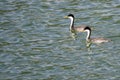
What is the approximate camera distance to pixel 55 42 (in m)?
29.2

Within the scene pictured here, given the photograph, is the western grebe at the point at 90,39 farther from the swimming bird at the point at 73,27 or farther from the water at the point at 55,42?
the swimming bird at the point at 73,27

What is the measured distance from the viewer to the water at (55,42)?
995 inches

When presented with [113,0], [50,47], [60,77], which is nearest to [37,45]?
[50,47]

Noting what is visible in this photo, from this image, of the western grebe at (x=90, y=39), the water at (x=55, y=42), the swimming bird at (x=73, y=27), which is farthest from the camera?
the swimming bird at (x=73, y=27)

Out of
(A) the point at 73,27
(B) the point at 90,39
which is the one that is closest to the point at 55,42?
(B) the point at 90,39

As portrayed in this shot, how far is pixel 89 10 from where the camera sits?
3384 centimetres

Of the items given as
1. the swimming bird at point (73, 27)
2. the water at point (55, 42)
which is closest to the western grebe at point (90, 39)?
the water at point (55, 42)

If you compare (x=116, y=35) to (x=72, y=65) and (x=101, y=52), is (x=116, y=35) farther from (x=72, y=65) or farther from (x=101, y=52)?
(x=72, y=65)

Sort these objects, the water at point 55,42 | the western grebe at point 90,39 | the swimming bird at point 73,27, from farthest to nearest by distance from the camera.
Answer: the swimming bird at point 73,27
the western grebe at point 90,39
the water at point 55,42

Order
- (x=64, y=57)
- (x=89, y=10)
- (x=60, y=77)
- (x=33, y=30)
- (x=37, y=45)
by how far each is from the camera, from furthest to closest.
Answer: (x=89, y=10) < (x=33, y=30) < (x=37, y=45) < (x=64, y=57) < (x=60, y=77)

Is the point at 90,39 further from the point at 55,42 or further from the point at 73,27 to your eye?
the point at 73,27

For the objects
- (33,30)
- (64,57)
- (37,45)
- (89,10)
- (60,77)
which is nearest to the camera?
(60,77)

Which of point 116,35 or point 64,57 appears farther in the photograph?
point 116,35

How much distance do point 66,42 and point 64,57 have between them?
8.40 feet
